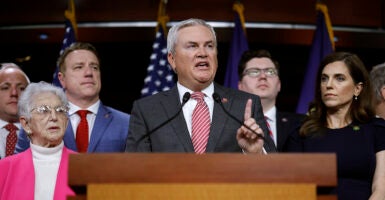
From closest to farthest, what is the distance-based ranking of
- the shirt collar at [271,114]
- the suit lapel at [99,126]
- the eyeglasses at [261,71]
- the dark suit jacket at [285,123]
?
the suit lapel at [99,126] < the dark suit jacket at [285,123] < the shirt collar at [271,114] < the eyeglasses at [261,71]

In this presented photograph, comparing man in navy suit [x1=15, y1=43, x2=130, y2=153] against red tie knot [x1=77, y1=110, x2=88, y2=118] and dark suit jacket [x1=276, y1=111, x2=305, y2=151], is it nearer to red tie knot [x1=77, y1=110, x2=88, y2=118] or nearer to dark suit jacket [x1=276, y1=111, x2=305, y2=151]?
red tie knot [x1=77, y1=110, x2=88, y2=118]

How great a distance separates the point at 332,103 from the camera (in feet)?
9.91

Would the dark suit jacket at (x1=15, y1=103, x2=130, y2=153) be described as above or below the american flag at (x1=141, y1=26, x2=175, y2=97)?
below

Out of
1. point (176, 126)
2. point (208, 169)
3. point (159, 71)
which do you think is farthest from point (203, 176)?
point (159, 71)

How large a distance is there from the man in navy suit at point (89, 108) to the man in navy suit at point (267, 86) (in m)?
0.87

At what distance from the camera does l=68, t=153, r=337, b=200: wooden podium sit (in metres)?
1.66

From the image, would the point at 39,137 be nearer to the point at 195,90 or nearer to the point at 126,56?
the point at 195,90

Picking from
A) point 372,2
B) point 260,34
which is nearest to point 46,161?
point 260,34

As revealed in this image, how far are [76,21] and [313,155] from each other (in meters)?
3.85

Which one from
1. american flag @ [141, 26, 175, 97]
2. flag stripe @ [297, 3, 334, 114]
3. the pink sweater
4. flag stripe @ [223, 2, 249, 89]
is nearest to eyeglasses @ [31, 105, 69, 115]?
the pink sweater

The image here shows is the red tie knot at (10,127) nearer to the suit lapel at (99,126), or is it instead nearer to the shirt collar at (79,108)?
the shirt collar at (79,108)

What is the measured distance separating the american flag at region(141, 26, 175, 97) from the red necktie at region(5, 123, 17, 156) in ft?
3.71

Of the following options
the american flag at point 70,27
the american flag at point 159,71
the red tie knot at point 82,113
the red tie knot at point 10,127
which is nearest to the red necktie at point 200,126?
the red tie knot at point 82,113

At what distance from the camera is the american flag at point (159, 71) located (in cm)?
474
